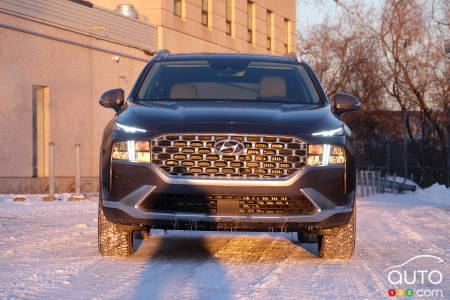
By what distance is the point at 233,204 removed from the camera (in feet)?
21.1

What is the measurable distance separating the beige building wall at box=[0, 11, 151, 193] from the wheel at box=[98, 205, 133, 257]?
12750mm

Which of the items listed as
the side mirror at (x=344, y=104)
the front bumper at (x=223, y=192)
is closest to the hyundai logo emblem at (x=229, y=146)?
the front bumper at (x=223, y=192)

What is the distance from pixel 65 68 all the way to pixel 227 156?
54.7 ft

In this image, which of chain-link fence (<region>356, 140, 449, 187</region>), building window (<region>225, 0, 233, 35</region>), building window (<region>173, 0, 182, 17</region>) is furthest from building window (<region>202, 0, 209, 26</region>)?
chain-link fence (<region>356, 140, 449, 187</region>)

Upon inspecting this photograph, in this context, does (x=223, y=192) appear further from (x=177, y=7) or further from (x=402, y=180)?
(x=402, y=180)

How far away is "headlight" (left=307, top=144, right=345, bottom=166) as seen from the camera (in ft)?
21.5

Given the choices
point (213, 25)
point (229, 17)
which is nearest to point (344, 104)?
point (213, 25)

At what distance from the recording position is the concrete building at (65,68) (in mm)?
20000

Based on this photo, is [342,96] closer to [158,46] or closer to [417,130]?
[158,46]

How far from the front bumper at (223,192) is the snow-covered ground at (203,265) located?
13.0 inches

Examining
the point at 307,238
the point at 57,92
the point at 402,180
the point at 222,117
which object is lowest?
the point at 402,180

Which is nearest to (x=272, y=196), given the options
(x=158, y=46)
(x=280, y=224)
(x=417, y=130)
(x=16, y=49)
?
(x=280, y=224)

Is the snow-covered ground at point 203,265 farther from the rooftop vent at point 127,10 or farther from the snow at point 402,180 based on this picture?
the snow at point 402,180

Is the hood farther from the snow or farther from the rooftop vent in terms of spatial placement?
the snow
